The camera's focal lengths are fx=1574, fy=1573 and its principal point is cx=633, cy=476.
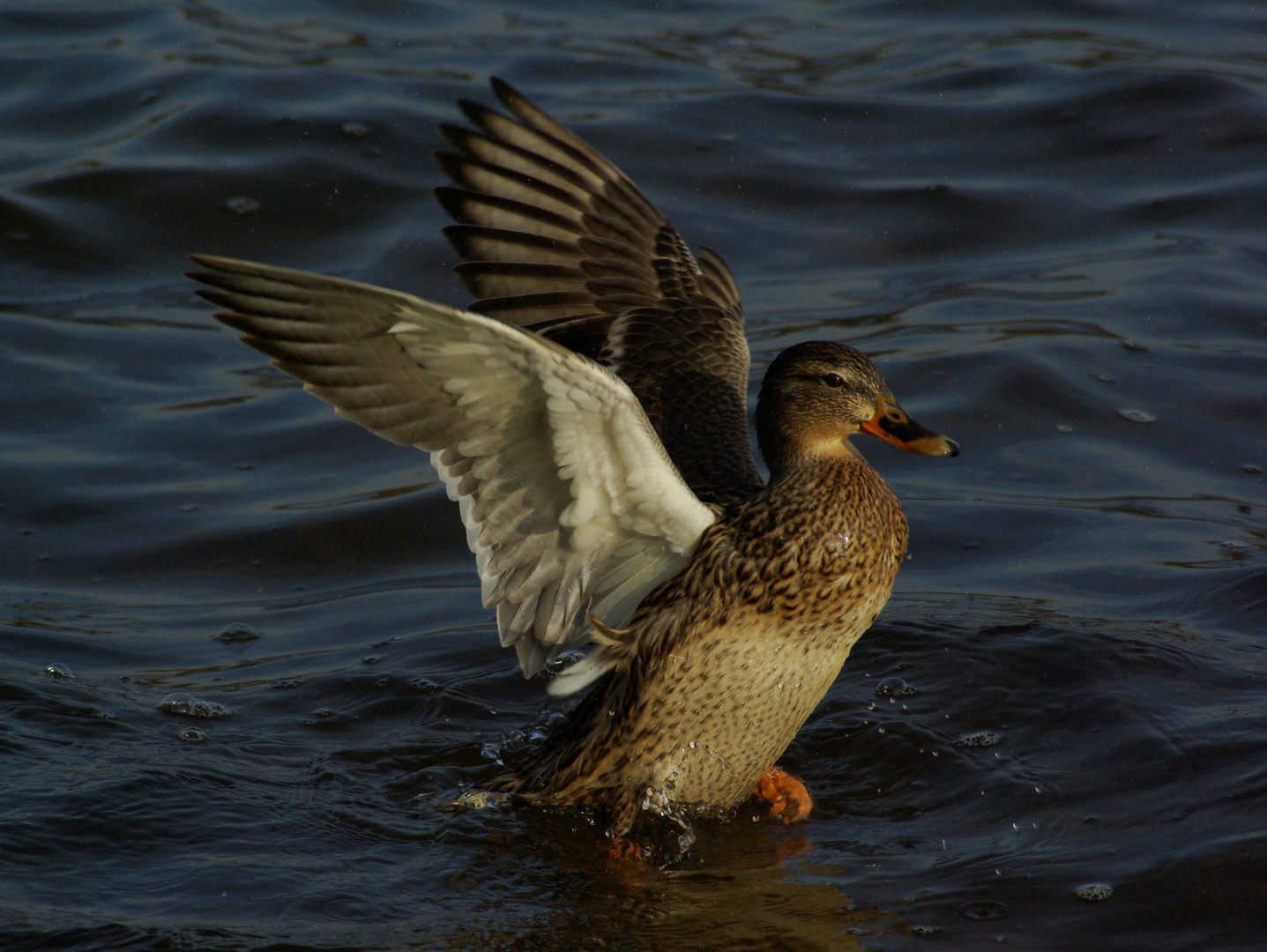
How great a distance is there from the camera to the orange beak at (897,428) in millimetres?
4441

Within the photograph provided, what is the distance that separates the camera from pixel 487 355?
3.62 metres

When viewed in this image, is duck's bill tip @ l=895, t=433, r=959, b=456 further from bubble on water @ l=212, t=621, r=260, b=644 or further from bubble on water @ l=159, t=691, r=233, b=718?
bubble on water @ l=212, t=621, r=260, b=644

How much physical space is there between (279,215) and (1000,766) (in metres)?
5.49

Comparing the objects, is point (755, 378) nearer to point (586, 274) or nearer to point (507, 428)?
point (586, 274)

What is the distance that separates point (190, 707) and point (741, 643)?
73.5 inches

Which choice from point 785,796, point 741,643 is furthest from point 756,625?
point 785,796

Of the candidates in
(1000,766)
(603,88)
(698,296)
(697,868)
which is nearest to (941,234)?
(603,88)

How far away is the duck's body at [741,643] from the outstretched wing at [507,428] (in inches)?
5.7

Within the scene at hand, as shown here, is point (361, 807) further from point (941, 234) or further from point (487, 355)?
point (941, 234)

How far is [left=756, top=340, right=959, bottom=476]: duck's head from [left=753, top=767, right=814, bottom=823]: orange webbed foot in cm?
90

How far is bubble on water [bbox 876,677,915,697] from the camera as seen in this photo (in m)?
5.08

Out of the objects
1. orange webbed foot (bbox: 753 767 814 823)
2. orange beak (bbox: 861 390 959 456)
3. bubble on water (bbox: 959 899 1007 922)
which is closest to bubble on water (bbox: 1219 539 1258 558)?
orange beak (bbox: 861 390 959 456)

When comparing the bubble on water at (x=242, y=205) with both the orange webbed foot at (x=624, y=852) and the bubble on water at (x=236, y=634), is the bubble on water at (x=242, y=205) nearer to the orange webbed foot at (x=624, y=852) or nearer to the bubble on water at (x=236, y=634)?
the bubble on water at (x=236, y=634)

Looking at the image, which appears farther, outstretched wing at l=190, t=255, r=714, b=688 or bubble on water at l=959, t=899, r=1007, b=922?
bubble on water at l=959, t=899, r=1007, b=922
